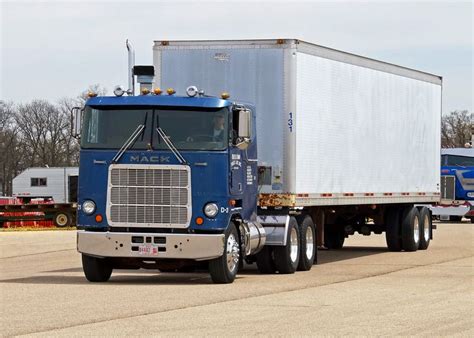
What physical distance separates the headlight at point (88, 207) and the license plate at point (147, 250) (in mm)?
1006

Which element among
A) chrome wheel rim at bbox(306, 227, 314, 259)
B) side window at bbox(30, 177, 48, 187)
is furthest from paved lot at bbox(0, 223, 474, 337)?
side window at bbox(30, 177, 48, 187)

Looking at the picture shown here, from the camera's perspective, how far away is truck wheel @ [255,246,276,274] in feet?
70.7

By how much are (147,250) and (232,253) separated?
4.64 feet

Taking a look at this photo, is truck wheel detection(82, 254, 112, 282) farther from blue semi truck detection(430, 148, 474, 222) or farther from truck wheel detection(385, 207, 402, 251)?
blue semi truck detection(430, 148, 474, 222)

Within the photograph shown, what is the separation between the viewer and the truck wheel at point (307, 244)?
72.9ft

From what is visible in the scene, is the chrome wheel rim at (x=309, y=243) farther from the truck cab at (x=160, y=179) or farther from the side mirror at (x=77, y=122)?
the side mirror at (x=77, y=122)

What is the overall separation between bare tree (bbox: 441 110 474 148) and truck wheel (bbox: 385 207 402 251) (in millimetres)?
82391

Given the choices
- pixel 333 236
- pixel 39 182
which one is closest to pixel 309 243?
pixel 333 236

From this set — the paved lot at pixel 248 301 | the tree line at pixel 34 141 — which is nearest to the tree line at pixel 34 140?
the tree line at pixel 34 141

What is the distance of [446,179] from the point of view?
1534 inches

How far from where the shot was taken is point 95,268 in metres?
19.4

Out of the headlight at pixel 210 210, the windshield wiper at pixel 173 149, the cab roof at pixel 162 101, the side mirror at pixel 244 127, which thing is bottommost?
the headlight at pixel 210 210

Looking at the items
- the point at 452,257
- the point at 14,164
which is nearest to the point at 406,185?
the point at 452,257

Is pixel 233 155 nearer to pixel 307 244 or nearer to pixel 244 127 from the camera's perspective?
pixel 244 127
